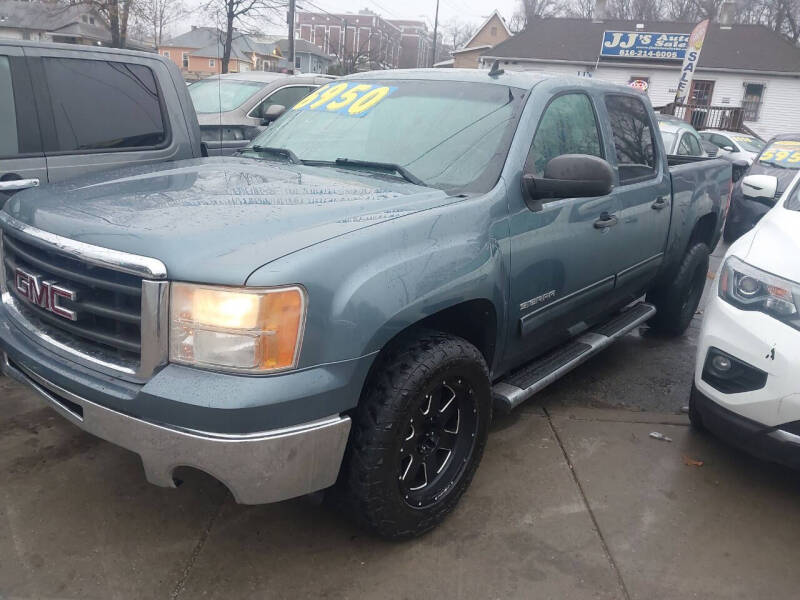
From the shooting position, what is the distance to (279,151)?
3.44 meters

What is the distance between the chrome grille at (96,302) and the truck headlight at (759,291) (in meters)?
2.53

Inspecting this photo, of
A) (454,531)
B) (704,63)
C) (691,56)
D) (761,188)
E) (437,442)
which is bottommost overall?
(454,531)

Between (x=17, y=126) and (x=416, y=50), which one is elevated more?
(x=416, y=50)

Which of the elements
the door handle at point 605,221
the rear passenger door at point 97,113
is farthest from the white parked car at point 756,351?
the rear passenger door at point 97,113

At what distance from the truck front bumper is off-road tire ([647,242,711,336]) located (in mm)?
3526

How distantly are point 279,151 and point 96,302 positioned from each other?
1513mm

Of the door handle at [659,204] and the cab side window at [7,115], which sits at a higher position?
the cab side window at [7,115]

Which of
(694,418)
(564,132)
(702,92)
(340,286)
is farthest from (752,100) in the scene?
(340,286)

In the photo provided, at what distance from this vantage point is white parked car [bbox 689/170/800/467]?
9.01 feet

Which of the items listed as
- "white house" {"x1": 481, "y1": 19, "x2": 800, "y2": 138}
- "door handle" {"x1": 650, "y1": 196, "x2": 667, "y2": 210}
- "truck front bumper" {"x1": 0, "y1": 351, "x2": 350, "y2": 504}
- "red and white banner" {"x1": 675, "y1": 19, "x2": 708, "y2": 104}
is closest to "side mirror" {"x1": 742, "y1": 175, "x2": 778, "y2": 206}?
"door handle" {"x1": 650, "y1": 196, "x2": 667, "y2": 210}

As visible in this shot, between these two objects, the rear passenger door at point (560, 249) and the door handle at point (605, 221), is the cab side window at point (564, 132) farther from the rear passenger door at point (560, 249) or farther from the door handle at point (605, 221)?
the door handle at point (605, 221)

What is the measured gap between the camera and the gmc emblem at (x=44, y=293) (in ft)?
7.45

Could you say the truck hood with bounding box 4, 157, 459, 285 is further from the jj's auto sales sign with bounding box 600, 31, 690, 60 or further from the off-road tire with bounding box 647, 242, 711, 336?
the jj's auto sales sign with bounding box 600, 31, 690, 60

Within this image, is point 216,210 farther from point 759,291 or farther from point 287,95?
point 287,95
